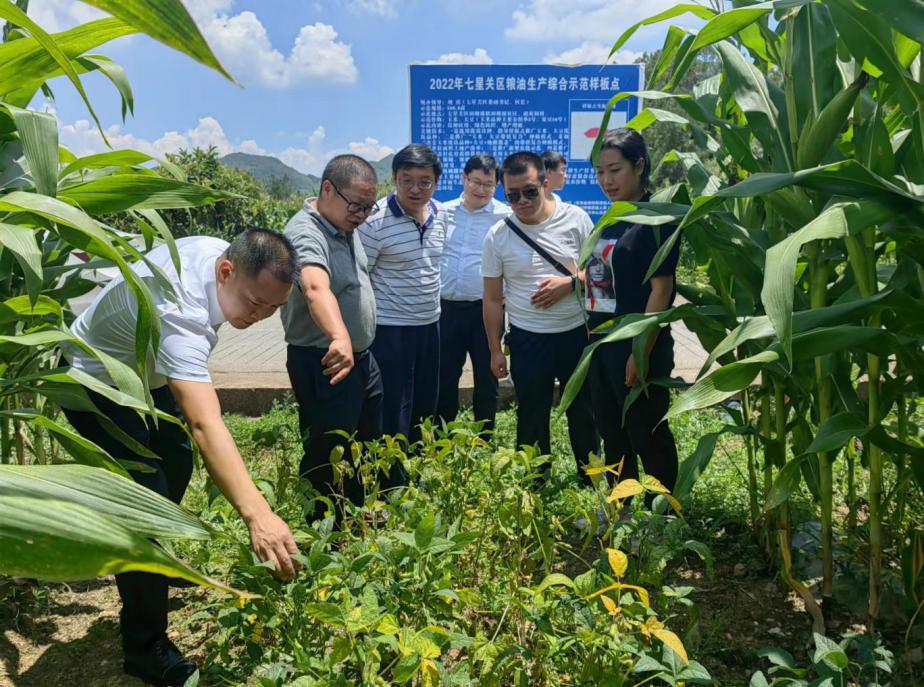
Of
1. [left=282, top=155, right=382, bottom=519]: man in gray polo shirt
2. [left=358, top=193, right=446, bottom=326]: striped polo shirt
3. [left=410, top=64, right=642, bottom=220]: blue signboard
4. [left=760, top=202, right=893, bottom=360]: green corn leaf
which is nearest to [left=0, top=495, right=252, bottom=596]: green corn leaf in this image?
[left=760, top=202, right=893, bottom=360]: green corn leaf

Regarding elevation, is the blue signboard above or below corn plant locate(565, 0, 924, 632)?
above

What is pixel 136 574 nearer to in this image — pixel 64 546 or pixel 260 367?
pixel 64 546

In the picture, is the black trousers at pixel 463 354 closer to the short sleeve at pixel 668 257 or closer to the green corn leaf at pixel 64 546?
the short sleeve at pixel 668 257

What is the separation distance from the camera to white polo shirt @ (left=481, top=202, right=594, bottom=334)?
3553 mm

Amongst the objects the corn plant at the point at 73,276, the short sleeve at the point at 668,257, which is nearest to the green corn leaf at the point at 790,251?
the corn plant at the point at 73,276

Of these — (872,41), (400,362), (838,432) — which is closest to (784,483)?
(838,432)

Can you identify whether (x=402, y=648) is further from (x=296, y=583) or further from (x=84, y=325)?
(x=84, y=325)

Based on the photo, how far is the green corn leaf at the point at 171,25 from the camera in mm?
549

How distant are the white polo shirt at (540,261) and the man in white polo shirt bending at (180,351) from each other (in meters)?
1.57

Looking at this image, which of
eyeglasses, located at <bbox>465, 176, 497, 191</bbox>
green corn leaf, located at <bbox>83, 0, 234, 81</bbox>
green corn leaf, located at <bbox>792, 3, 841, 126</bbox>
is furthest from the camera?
eyeglasses, located at <bbox>465, 176, 497, 191</bbox>

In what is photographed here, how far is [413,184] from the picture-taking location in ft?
11.8

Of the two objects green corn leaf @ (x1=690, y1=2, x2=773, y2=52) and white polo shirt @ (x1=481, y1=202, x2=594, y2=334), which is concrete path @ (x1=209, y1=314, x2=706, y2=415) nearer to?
white polo shirt @ (x1=481, y1=202, x2=594, y2=334)

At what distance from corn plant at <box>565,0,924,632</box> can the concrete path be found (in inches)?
116

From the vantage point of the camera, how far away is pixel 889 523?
255 cm
